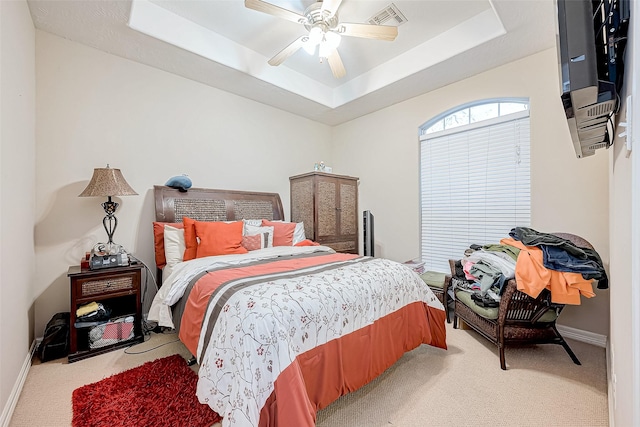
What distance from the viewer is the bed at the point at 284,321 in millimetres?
1270

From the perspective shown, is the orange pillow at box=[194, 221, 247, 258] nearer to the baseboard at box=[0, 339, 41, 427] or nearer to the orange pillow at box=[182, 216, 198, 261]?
the orange pillow at box=[182, 216, 198, 261]

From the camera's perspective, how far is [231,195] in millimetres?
3609

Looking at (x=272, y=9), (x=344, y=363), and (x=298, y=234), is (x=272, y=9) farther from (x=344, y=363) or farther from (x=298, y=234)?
(x=344, y=363)

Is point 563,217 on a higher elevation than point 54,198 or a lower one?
lower

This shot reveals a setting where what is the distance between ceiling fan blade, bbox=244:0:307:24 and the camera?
2.08 metres

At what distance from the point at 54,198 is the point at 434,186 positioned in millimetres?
4213

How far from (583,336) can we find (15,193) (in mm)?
4724

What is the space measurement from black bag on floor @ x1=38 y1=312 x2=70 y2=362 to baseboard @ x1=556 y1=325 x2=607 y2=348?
4.50m

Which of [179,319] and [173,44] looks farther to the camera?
[173,44]

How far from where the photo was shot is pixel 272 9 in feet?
7.08

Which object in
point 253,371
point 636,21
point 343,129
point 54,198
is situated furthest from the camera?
point 343,129

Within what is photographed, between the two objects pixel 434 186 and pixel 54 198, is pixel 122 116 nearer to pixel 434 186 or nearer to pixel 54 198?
pixel 54 198

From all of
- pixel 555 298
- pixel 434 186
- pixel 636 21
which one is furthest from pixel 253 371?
pixel 434 186

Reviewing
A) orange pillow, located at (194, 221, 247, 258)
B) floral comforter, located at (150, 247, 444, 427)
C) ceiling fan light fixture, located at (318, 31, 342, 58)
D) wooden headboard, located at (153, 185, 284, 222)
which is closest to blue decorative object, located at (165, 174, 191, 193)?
wooden headboard, located at (153, 185, 284, 222)
